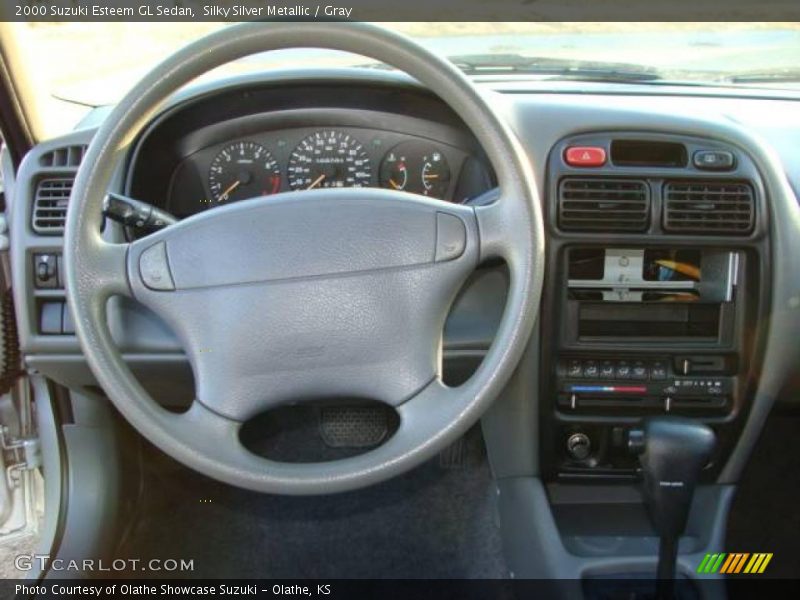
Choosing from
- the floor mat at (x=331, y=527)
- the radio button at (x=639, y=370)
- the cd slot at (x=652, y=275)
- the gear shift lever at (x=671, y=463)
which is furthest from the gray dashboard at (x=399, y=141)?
the floor mat at (x=331, y=527)

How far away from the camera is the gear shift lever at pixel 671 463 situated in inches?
57.9

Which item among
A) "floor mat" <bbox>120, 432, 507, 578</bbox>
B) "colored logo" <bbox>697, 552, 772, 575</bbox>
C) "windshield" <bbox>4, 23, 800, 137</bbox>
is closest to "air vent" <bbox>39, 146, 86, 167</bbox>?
"windshield" <bbox>4, 23, 800, 137</bbox>

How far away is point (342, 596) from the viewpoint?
2.22 metres

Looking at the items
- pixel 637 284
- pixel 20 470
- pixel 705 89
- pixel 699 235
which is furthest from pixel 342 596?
pixel 705 89

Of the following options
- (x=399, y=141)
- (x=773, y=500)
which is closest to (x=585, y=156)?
(x=399, y=141)

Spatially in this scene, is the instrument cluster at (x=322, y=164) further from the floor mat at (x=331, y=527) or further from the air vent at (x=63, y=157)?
the floor mat at (x=331, y=527)

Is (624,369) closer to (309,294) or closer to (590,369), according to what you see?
(590,369)

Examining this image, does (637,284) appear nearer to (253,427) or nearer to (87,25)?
(253,427)

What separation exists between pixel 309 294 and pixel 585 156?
64 centimetres

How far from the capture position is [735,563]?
74.1 inches

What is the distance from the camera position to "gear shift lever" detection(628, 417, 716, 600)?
4.83 feet

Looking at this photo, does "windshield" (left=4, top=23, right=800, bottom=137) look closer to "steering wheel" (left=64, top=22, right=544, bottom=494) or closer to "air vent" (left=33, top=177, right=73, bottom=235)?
"air vent" (left=33, top=177, right=73, bottom=235)

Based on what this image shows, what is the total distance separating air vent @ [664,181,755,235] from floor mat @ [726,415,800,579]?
0.61 meters

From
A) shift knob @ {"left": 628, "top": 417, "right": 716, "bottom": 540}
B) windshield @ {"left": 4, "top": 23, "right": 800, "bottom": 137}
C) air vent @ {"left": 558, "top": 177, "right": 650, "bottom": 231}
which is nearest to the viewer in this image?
shift knob @ {"left": 628, "top": 417, "right": 716, "bottom": 540}
